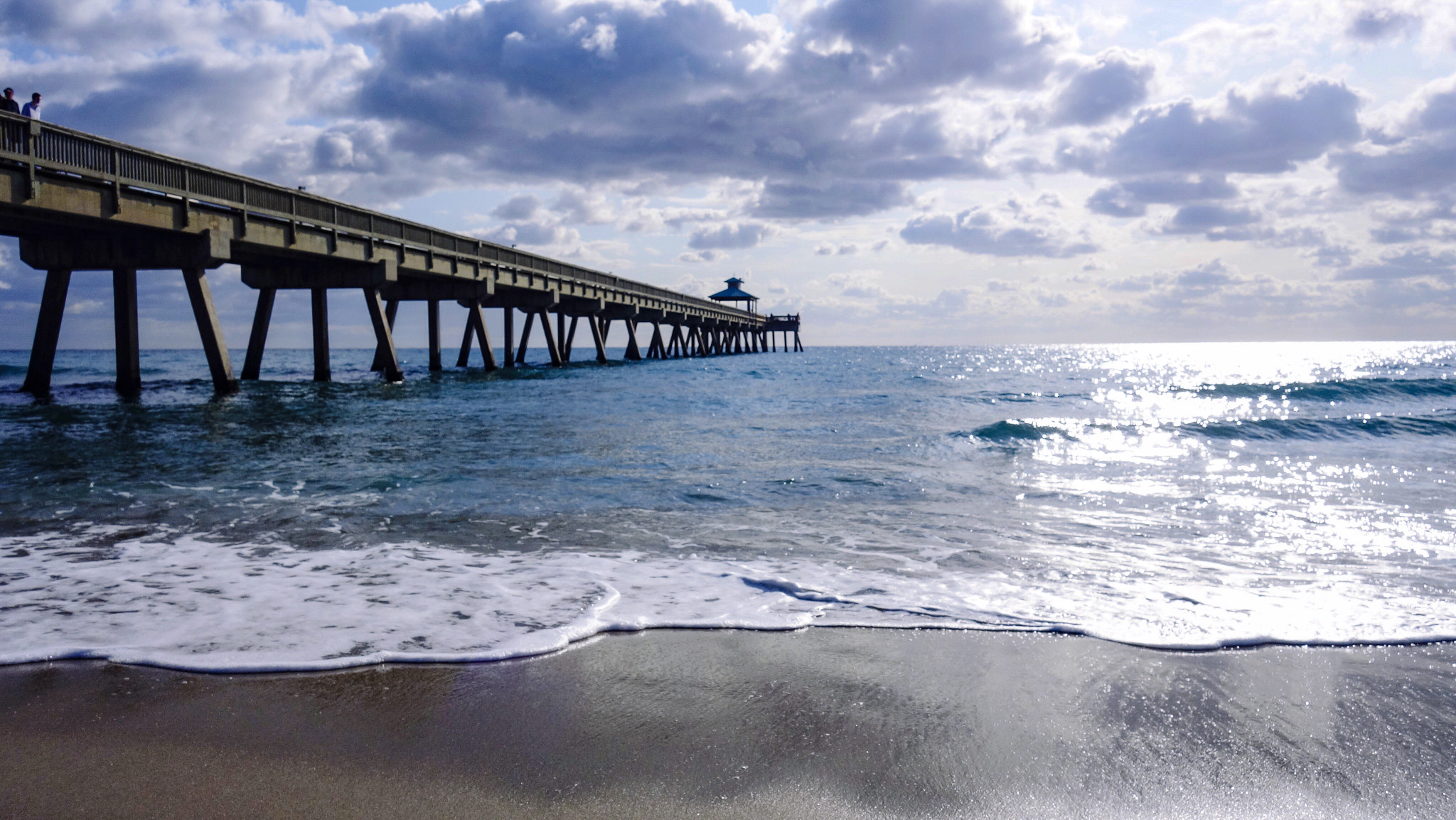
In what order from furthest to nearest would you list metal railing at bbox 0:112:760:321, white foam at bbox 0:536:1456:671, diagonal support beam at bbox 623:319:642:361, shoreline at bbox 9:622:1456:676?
diagonal support beam at bbox 623:319:642:361
metal railing at bbox 0:112:760:321
white foam at bbox 0:536:1456:671
shoreline at bbox 9:622:1456:676

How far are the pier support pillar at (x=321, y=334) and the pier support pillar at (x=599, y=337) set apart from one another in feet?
57.0

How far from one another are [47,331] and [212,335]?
3.99 meters

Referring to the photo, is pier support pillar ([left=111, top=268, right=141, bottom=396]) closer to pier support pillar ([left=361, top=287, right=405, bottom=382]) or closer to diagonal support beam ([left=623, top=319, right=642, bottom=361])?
pier support pillar ([left=361, top=287, right=405, bottom=382])

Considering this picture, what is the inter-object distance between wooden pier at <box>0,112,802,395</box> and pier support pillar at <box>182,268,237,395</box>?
4cm

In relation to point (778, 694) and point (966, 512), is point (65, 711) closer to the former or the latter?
point (778, 694)

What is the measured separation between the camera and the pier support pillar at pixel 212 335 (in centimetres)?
1802

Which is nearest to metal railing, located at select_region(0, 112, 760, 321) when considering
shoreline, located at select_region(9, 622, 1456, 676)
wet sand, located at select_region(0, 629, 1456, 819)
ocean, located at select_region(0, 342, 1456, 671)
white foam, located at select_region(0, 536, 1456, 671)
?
ocean, located at select_region(0, 342, 1456, 671)

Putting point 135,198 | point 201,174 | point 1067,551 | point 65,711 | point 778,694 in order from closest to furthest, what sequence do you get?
point 65,711 < point 778,694 < point 1067,551 < point 135,198 < point 201,174

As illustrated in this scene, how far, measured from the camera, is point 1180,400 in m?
24.7

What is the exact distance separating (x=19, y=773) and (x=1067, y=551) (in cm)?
555

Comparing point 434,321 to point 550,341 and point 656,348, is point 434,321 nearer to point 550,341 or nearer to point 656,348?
point 550,341

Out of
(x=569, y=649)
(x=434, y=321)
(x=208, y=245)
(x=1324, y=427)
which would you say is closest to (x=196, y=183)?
(x=208, y=245)

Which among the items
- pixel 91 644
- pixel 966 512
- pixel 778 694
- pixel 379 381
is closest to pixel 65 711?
pixel 91 644

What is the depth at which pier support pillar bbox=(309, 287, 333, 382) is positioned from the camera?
2358 cm
